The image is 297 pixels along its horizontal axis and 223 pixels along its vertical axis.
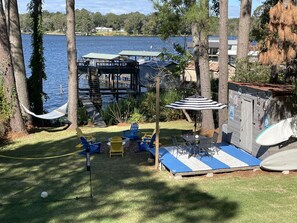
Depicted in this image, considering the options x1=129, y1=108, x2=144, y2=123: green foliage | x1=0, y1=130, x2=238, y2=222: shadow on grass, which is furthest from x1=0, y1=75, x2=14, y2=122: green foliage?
x1=129, y1=108, x2=144, y2=123: green foliage

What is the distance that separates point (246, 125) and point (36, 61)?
44.6 ft

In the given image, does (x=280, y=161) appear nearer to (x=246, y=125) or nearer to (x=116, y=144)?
(x=246, y=125)

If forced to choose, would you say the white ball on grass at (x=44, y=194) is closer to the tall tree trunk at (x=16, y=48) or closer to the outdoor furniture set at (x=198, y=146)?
the outdoor furniture set at (x=198, y=146)

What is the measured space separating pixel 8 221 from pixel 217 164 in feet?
19.5

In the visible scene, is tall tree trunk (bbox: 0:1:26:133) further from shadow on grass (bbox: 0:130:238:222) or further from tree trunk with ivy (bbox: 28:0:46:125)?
tree trunk with ivy (bbox: 28:0:46:125)

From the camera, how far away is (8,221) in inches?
310

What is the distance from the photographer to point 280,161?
11.1 m

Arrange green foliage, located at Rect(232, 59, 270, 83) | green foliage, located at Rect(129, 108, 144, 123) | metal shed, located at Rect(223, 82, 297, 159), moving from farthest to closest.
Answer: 1. green foliage, located at Rect(129, 108, 144, 123)
2. green foliage, located at Rect(232, 59, 270, 83)
3. metal shed, located at Rect(223, 82, 297, 159)

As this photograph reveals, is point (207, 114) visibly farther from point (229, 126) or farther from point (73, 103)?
point (73, 103)

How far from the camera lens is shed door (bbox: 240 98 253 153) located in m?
12.4

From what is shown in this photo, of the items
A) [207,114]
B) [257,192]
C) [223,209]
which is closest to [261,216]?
[223,209]

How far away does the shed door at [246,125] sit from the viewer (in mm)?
12391

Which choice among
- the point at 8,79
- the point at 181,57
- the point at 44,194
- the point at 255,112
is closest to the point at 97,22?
the point at 181,57

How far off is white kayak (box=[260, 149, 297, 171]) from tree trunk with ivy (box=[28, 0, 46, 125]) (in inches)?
571
